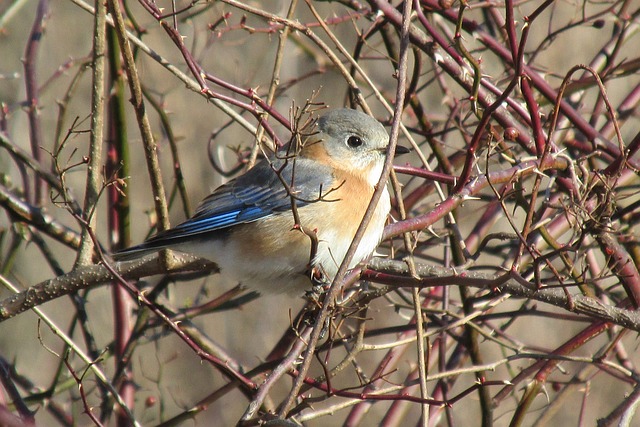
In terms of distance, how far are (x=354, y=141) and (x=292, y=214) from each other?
0.69m

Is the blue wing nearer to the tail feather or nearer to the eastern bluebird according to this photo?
the eastern bluebird

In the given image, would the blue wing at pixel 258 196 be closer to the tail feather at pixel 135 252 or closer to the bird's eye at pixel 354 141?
the bird's eye at pixel 354 141

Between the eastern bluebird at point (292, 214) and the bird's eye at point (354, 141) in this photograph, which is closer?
the eastern bluebird at point (292, 214)

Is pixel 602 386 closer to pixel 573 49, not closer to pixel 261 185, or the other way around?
pixel 573 49

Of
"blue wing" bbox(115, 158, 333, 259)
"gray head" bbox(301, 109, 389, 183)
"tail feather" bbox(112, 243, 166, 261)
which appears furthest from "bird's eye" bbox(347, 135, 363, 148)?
Result: "tail feather" bbox(112, 243, 166, 261)

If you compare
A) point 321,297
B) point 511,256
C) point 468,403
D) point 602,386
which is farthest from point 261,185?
point 602,386

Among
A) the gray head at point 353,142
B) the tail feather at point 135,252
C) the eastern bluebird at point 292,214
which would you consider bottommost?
the tail feather at point 135,252

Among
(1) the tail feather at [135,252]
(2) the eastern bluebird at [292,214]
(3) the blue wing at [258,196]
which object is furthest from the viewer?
(3) the blue wing at [258,196]

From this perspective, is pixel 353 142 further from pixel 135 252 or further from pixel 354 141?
pixel 135 252

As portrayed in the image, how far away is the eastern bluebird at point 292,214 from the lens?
→ 3.73m

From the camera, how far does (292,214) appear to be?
3.64m

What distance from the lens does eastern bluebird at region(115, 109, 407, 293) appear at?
3.73 m

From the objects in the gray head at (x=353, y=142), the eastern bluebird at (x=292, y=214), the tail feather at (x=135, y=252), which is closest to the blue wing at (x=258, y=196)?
the eastern bluebird at (x=292, y=214)

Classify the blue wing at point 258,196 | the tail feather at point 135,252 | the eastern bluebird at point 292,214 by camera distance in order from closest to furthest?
the tail feather at point 135,252
the eastern bluebird at point 292,214
the blue wing at point 258,196
